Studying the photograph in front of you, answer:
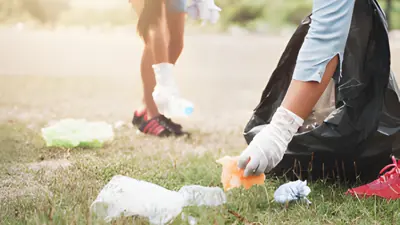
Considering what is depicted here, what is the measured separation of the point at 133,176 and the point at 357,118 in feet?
1.25

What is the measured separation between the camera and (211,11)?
4.28ft

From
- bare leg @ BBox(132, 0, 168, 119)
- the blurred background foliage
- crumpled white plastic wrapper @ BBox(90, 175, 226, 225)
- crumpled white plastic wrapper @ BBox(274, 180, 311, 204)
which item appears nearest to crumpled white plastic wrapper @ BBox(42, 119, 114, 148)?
bare leg @ BBox(132, 0, 168, 119)

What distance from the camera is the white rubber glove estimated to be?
3.01ft

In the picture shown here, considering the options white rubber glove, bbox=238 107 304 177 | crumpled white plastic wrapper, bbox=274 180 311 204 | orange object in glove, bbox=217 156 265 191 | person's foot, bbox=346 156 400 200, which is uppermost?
Result: white rubber glove, bbox=238 107 304 177

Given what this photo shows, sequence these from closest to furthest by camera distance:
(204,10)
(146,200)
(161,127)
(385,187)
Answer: (146,200) → (385,187) → (204,10) → (161,127)

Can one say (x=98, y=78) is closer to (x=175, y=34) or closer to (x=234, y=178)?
(x=175, y=34)

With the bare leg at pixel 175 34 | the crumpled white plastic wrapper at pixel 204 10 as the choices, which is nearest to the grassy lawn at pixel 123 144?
the bare leg at pixel 175 34

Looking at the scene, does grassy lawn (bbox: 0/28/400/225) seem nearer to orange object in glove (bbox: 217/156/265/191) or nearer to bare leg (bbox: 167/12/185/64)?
orange object in glove (bbox: 217/156/265/191)

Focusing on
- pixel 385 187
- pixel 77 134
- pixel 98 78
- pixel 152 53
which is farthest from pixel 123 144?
pixel 385 187

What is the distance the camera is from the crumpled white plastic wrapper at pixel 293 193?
0.94 m

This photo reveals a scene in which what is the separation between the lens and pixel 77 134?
135 cm

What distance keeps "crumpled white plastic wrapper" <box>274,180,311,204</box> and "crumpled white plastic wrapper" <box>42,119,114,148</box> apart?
0.47 m

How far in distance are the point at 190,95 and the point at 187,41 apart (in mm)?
197

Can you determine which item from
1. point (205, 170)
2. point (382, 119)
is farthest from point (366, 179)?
point (205, 170)
